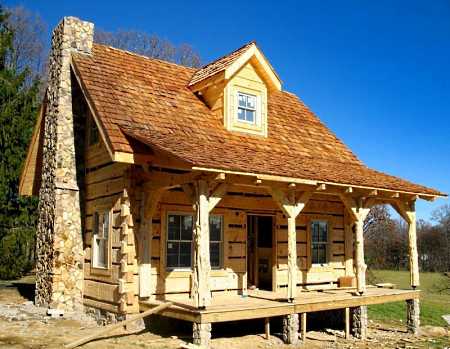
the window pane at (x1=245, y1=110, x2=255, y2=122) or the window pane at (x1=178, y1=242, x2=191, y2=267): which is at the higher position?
the window pane at (x1=245, y1=110, x2=255, y2=122)

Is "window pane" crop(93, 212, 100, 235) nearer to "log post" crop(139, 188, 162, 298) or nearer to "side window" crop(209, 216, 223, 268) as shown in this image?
"log post" crop(139, 188, 162, 298)

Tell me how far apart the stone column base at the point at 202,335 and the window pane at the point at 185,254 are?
279cm

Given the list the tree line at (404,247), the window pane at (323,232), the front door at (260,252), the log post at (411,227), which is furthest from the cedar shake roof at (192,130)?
the tree line at (404,247)

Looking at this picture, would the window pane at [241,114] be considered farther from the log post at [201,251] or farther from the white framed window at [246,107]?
the log post at [201,251]

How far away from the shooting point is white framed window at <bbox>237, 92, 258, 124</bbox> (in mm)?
15164

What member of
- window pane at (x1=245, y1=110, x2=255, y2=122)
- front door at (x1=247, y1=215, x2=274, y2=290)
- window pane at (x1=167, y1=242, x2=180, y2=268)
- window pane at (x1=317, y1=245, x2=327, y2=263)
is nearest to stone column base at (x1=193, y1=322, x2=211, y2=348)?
window pane at (x1=167, y1=242, x2=180, y2=268)

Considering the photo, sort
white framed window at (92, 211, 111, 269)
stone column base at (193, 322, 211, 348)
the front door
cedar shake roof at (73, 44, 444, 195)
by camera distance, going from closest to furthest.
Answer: stone column base at (193, 322, 211, 348), cedar shake roof at (73, 44, 444, 195), white framed window at (92, 211, 111, 269), the front door

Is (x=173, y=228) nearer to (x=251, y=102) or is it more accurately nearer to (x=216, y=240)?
(x=216, y=240)

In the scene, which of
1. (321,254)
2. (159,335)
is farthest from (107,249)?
(321,254)

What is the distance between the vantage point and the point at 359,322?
13914 millimetres

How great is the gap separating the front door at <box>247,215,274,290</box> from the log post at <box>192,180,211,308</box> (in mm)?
5153

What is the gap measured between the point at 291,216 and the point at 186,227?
2.74 meters

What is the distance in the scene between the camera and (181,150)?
10898 mm

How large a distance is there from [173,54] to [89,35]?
68.6 ft
